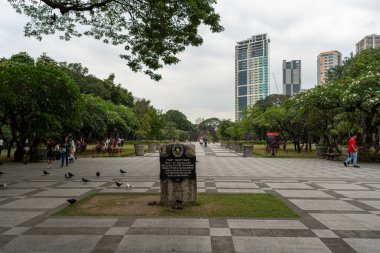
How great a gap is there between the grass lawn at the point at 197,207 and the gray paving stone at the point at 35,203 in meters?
0.58

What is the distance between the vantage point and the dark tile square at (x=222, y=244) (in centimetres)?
517

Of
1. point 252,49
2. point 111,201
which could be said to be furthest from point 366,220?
point 252,49

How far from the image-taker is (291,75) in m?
134

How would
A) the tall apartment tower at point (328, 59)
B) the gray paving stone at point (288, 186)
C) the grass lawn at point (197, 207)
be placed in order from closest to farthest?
the grass lawn at point (197, 207) < the gray paving stone at point (288, 186) < the tall apartment tower at point (328, 59)

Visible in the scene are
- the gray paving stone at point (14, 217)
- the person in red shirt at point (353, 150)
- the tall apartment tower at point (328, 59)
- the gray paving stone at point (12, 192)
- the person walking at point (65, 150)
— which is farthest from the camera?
the tall apartment tower at point (328, 59)

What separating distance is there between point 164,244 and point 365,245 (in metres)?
3.13

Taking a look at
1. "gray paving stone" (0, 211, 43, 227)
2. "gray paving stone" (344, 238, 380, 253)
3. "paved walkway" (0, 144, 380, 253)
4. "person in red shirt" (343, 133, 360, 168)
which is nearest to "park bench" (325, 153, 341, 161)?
"person in red shirt" (343, 133, 360, 168)

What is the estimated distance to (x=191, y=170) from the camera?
8.32 metres

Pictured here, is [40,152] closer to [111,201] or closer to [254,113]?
[111,201]

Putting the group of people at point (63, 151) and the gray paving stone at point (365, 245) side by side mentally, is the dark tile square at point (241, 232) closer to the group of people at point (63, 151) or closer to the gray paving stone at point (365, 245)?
the gray paving stone at point (365, 245)

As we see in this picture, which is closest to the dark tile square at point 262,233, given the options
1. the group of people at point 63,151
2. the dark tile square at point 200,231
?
the dark tile square at point 200,231

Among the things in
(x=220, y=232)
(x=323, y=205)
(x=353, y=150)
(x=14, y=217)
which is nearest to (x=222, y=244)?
(x=220, y=232)

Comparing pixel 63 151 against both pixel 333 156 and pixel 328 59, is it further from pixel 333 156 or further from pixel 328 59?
pixel 328 59

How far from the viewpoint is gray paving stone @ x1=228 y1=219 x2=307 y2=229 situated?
649 centimetres
